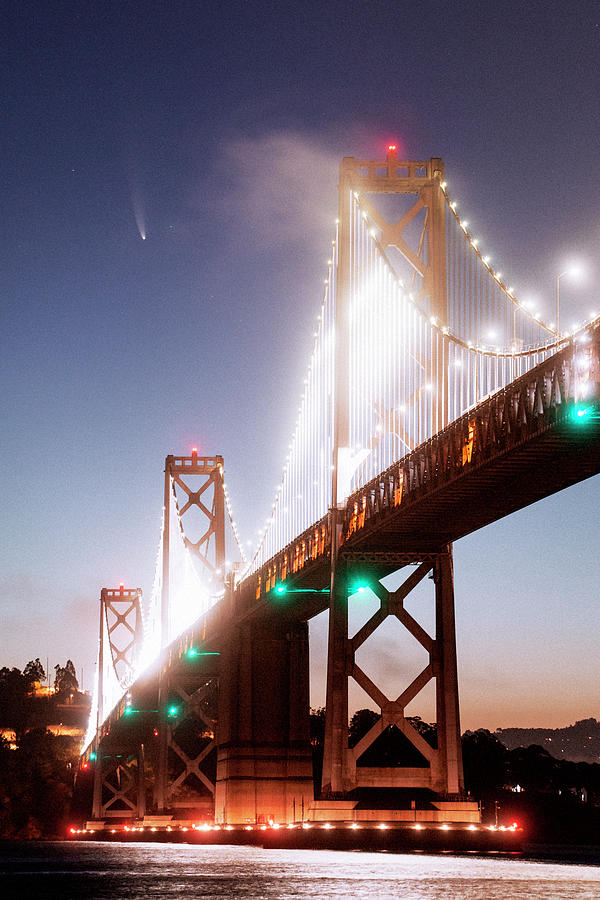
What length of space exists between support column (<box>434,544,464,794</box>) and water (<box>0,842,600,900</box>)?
7.30ft

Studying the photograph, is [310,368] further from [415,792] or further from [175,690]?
[415,792]

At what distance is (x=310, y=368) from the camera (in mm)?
48781

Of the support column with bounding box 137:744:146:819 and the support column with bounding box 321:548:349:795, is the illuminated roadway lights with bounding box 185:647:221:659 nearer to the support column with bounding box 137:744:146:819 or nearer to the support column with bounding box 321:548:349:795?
the support column with bounding box 321:548:349:795

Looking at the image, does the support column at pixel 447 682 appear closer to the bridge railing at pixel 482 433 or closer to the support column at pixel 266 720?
the bridge railing at pixel 482 433

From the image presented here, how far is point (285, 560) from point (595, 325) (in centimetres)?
2291

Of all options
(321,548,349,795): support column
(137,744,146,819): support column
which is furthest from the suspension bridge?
(137,744,146,819): support column

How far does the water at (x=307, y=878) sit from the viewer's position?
93.2 ft

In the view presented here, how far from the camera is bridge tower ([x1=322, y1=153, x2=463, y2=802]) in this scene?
39844mm

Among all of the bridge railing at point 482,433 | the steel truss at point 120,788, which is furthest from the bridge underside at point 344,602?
the steel truss at point 120,788

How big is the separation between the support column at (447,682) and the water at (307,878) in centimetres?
222

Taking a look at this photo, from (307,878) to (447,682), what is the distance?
9185 mm

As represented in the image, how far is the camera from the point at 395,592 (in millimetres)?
41250

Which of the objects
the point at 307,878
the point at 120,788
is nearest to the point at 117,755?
the point at 120,788

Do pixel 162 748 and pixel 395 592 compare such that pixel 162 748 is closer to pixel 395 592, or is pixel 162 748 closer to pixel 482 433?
pixel 395 592
